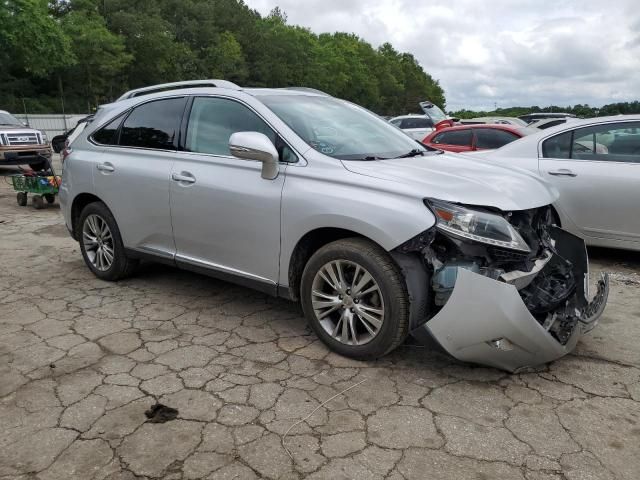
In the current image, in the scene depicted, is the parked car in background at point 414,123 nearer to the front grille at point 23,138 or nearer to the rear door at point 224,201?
the front grille at point 23,138

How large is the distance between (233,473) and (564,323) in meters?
2.02

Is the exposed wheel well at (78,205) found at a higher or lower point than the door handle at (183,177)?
lower

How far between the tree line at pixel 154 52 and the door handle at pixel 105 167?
29.5 meters

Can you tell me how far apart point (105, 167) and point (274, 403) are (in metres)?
2.85

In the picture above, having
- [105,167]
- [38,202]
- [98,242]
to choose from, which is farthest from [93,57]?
[105,167]

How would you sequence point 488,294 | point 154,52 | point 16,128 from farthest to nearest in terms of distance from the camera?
point 154,52 → point 16,128 → point 488,294

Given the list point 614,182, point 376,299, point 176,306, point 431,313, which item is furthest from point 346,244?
point 614,182

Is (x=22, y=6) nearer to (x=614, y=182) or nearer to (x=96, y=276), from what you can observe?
(x=96, y=276)

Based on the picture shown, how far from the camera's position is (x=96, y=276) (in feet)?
17.1

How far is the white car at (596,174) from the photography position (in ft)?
17.0

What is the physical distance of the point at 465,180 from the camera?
3285 mm

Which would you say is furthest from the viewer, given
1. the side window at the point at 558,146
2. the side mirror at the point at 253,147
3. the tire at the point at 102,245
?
the side window at the point at 558,146

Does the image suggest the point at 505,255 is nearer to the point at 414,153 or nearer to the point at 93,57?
the point at 414,153

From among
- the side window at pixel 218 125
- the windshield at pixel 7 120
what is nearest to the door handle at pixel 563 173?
the side window at pixel 218 125
